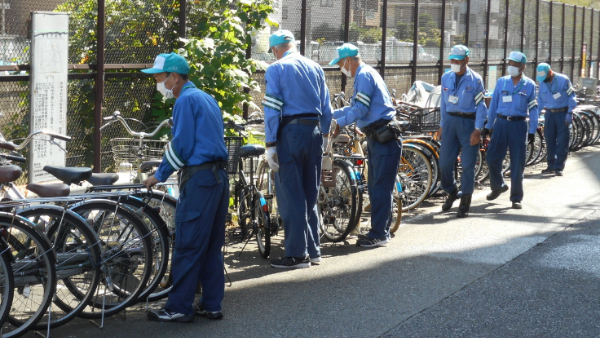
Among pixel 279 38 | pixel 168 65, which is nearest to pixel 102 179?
pixel 168 65

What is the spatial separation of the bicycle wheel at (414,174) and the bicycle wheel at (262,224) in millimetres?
2988

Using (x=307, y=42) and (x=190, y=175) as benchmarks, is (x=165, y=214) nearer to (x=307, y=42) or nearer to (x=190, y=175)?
(x=190, y=175)

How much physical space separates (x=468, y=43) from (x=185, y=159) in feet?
43.4

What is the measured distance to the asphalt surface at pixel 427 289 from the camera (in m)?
5.70

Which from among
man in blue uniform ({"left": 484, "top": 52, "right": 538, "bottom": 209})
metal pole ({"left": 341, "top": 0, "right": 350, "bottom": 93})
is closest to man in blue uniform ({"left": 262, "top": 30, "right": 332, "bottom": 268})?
man in blue uniform ({"left": 484, "top": 52, "right": 538, "bottom": 209})

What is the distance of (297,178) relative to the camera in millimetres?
7289

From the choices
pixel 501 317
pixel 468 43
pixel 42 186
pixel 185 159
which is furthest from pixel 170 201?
pixel 468 43

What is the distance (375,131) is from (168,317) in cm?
334

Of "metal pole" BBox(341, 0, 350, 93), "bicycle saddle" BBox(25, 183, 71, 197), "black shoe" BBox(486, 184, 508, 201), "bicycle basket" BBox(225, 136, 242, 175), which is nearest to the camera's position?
"bicycle saddle" BBox(25, 183, 71, 197)

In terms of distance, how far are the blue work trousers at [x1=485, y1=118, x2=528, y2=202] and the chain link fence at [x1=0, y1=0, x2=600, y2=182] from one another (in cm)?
295

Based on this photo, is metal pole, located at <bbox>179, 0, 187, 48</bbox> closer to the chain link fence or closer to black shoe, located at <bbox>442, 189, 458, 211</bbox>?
the chain link fence

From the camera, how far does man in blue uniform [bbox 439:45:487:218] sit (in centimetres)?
997

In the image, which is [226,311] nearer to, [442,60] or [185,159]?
[185,159]

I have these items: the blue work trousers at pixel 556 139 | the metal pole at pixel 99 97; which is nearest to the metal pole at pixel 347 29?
the blue work trousers at pixel 556 139
